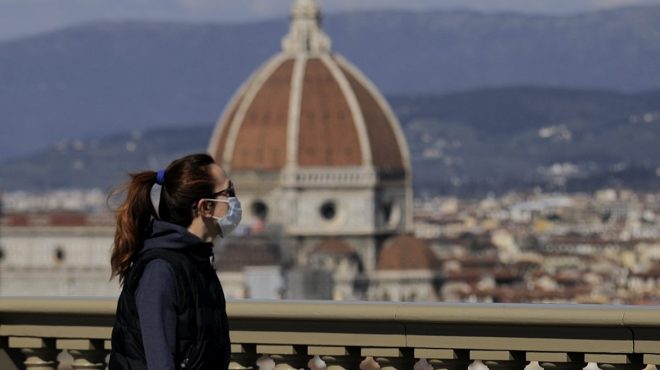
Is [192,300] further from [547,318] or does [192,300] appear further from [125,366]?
[547,318]

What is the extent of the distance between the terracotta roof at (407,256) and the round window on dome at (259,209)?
567 centimetres

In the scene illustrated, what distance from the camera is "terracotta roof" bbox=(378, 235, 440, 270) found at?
341 feet

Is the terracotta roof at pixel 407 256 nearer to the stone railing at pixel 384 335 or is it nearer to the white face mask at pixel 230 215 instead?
the stone railing at pixel 384 335

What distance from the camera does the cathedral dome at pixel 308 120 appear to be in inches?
4284

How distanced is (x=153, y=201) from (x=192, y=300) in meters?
0.41

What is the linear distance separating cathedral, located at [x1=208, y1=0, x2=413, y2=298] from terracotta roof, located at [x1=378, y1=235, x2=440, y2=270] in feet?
4.27

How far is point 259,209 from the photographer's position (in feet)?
362

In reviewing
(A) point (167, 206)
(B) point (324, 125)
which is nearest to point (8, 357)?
(A) point (167, 206)

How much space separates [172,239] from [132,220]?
149 millimetres

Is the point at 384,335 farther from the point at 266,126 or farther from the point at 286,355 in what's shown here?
the point at 266,126

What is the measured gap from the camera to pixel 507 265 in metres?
126

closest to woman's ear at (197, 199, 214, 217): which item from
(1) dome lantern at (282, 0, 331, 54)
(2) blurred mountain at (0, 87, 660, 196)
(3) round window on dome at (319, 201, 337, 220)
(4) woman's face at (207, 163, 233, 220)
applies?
(4) woman's face at (207, 163, 233, 220)

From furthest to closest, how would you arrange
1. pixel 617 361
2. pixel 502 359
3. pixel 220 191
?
pixel 502 359 < pixel 617 361 < pixel 220 191

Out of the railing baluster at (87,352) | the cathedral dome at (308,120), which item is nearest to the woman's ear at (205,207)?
the railing baluster at (87,352)
